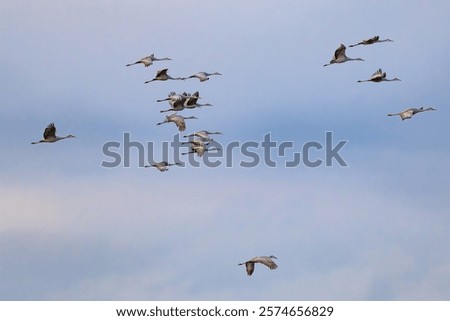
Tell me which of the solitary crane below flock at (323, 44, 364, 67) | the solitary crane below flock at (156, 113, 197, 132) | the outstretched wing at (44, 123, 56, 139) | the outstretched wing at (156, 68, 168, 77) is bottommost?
the outstretched wing at (44, 123, 56, 139)

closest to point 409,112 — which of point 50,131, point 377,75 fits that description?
point 377,75

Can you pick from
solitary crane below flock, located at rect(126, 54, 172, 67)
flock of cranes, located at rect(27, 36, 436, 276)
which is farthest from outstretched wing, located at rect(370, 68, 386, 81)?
solitary crane below flock, located at rect(126, 54, 172, 67)

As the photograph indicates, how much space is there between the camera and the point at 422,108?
60469 millimetres

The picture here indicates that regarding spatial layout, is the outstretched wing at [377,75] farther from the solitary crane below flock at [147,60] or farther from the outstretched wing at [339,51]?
the solitary crane below flock at [147,60]

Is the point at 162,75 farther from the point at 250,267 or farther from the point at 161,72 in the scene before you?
the point at 250,267

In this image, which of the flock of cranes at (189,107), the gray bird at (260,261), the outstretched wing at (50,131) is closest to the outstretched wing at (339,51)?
the flock of cranes at (189,107)

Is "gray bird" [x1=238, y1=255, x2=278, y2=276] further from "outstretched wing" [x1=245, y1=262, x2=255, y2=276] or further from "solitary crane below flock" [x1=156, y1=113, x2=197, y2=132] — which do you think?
"solitary crane below flock" [x1=156, y1=113, x2=197, y2=132]

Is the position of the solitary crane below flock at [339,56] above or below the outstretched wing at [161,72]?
below

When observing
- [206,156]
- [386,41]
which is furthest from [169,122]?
[386,41]

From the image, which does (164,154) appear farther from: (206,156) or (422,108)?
(422,108)

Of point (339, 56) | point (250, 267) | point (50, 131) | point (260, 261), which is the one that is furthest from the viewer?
point (339, 56)

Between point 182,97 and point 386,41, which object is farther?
point 386,41

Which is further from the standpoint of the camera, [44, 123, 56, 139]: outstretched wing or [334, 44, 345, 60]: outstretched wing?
[334, 44, 345, 60]: outstretched wing
